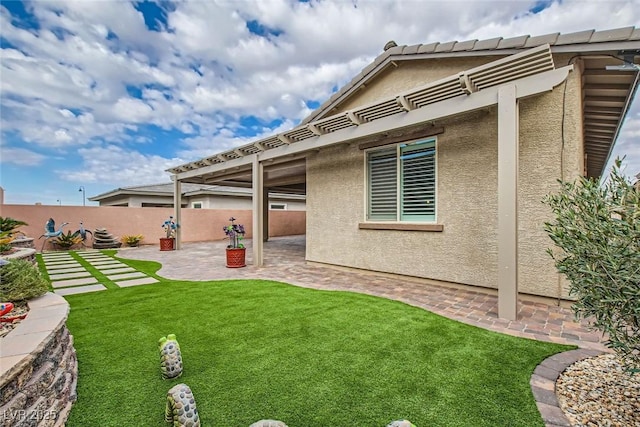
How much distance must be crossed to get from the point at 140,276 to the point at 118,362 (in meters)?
5.43

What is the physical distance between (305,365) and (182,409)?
53.8 inches

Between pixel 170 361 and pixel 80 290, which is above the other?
pixel 170 361

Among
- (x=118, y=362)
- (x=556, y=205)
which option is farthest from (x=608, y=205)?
(x=118, y=362)

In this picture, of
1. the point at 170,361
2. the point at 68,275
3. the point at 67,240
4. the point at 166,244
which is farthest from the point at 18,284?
the point at 67,240

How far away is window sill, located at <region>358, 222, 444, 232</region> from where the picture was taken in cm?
642

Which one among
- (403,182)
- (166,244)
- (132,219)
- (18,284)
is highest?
(403,182)

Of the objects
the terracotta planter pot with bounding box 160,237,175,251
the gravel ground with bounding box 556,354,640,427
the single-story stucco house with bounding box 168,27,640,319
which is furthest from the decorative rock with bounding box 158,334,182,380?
the terracotta planter pot with bounding box 160,237,175,251

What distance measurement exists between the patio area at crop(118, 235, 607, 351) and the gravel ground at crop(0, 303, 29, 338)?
4257mm

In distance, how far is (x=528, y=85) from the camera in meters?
4.36

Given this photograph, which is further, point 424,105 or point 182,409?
point 424,105

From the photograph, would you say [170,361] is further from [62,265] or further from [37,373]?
[62,265]

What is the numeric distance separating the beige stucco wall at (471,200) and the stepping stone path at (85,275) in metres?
5.53

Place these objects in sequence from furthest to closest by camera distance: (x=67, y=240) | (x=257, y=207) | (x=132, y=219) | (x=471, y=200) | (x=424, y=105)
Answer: (x=132, y=219) → (x=67, y=240) → (x=257, y=207) → (x=471, y=200) → (x=424, y=105)

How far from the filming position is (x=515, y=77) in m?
4.53
